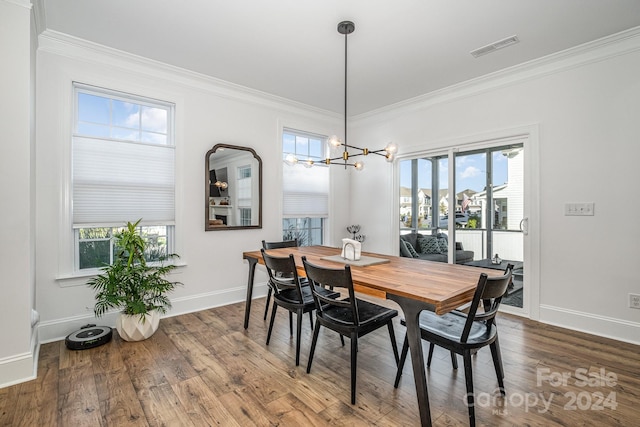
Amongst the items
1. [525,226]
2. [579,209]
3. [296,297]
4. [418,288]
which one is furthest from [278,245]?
[579,209]

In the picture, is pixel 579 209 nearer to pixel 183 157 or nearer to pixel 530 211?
pixel 530 211

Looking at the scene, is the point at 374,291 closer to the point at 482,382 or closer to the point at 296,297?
the point at 296,297

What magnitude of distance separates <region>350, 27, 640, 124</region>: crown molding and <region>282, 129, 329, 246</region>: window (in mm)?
1421

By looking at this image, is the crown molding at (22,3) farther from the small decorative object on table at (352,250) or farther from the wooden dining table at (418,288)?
the small decorative object on table at (352,250)

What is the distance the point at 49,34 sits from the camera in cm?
269

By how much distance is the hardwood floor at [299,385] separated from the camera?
68.9 inches

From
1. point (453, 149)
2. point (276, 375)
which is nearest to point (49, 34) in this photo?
point (276, 375)

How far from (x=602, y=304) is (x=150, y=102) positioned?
497 cm

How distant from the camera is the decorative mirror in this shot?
3705mm

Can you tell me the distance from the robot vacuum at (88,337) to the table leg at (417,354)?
260 centimetres

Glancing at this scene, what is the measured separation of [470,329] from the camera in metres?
1.69

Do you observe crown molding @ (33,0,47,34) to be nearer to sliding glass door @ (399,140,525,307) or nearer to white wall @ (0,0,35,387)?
white wall @ (0,0,35,387)

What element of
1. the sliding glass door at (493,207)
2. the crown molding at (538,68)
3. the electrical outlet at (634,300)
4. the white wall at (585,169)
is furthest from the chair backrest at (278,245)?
the electrical outlet at (634,300)

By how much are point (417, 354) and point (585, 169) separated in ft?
8.84
